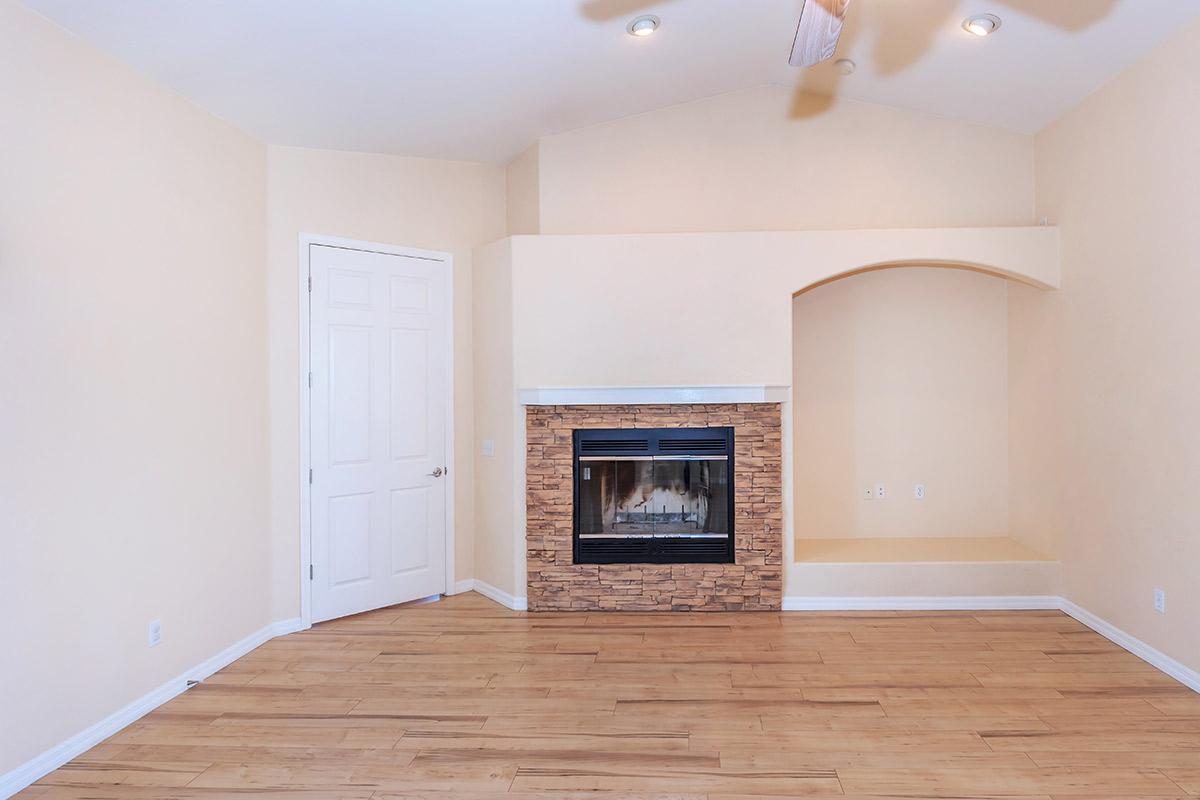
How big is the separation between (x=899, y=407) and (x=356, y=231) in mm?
3997

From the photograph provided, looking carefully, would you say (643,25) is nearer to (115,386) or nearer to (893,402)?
(115,386)

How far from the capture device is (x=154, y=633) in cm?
348

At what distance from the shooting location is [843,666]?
3.80 metres

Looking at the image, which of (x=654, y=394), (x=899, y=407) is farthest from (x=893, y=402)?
(x=654, y=394)

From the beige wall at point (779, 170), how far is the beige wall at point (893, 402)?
0.68 meters

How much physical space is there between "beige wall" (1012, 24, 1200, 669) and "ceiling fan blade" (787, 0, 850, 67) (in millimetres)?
2171

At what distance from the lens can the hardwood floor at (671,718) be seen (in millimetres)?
2730

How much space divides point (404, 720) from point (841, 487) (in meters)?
3.55

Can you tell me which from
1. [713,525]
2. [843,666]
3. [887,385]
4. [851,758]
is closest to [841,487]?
[887,385]

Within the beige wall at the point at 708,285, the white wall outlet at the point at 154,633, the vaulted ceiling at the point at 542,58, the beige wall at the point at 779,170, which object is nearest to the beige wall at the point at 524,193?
the beige wall at the point at 779,170

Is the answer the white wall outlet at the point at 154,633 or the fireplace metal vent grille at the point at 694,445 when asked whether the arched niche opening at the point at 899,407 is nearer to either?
the fireplace metal vent grille at the point at 694,445

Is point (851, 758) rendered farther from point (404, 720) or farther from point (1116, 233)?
point (1116, 233)

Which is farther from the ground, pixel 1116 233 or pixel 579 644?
pixel 1116 233

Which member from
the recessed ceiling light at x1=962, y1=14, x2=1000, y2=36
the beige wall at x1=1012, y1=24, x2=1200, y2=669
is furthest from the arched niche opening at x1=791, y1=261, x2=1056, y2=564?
the recessed ceiling light at x1=962, y1=14, x2=1000, y2=36
